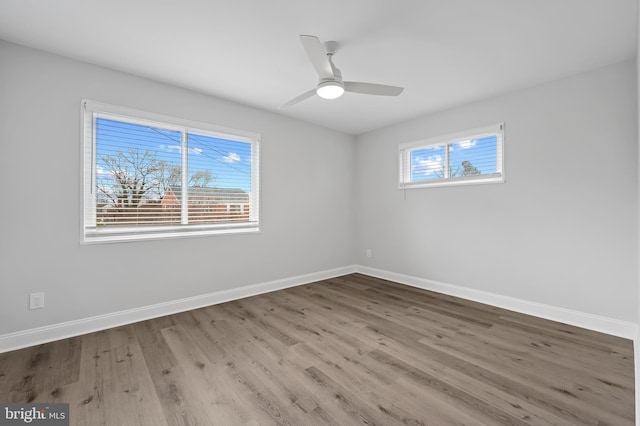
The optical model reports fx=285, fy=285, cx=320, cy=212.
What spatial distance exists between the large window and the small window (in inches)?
88.7

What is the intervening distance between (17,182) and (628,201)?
5.20 meters

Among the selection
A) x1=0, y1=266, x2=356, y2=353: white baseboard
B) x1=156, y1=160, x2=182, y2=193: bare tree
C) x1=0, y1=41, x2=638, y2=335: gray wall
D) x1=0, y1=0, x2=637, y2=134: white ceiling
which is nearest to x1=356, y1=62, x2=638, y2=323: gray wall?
x1=0, y1=41, x2=638, y2=335: gray wall

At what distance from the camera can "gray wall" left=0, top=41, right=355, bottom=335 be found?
230 cm

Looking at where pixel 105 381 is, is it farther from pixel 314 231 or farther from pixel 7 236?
pixel 314 231

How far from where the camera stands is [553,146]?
9.60 ft

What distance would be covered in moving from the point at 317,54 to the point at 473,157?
258cm

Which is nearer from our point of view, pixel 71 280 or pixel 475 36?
pixel 475 36

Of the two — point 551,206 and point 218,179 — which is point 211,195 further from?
point 551,206

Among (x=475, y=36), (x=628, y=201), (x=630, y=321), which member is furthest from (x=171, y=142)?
(x=630, y=321)

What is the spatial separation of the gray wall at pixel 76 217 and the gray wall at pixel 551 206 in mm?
2292

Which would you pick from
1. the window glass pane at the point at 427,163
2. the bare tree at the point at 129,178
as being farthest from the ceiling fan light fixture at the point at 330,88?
the window glass pane at the point at 427,163

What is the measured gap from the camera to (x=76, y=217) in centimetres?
256

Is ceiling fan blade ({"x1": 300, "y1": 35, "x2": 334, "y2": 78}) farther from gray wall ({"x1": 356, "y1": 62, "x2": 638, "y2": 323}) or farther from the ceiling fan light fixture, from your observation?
gray wall ({"x1": 356, "y1": 62, "x2": 638, "y2": 323})

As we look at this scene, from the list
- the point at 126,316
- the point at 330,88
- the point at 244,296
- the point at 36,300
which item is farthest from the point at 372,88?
the point at 36,300
